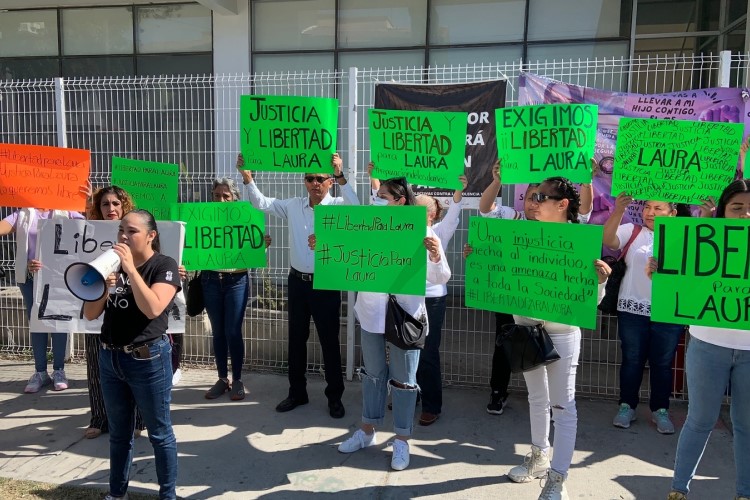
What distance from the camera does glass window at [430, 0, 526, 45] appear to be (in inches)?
311

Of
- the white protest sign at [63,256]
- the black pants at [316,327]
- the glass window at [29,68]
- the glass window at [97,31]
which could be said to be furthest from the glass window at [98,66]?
the black pants at [316,327]

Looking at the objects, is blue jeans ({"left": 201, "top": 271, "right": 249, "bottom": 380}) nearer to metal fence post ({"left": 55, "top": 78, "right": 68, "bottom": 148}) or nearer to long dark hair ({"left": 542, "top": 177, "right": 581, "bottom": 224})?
metal fence post ({"left": 55, "top": 78, "right": 68, "bottom": 148})

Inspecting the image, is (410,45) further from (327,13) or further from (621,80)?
(621,80)

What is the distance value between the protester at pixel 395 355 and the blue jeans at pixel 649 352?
5.46 feet

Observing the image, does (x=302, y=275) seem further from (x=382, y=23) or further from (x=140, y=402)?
(x=382, y=23)

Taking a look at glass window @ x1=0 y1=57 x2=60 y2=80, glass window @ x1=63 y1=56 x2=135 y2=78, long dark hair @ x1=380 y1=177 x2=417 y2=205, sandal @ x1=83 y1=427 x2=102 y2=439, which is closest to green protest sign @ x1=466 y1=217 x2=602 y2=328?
long dark hair @ x1=380 y1=177 x2=417 y2=205

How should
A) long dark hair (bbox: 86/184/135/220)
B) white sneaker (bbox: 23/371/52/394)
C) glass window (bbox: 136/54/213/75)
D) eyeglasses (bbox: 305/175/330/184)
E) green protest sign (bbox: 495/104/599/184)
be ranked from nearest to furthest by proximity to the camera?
green protest sign (bbox: 495/104/599/184)
long dark hair (bbox: 86/184/135/220)
eyeglasses (bbox: 305/175/330/184)
white sneaker (bbox: 23/371/52/394)
glass window (bbox: 136/54/213/75)

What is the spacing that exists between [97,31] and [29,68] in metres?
1.40

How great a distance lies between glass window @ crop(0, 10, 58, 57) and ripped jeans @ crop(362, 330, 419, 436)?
8.71m

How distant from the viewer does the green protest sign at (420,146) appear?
3.96 m

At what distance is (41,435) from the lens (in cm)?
430

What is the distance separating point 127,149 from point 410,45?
4.19 metres

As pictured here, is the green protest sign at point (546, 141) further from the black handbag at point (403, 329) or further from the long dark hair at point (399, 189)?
the black handbag at point (403, 329)

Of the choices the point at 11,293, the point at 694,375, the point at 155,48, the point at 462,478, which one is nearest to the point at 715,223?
the point at 694,375
